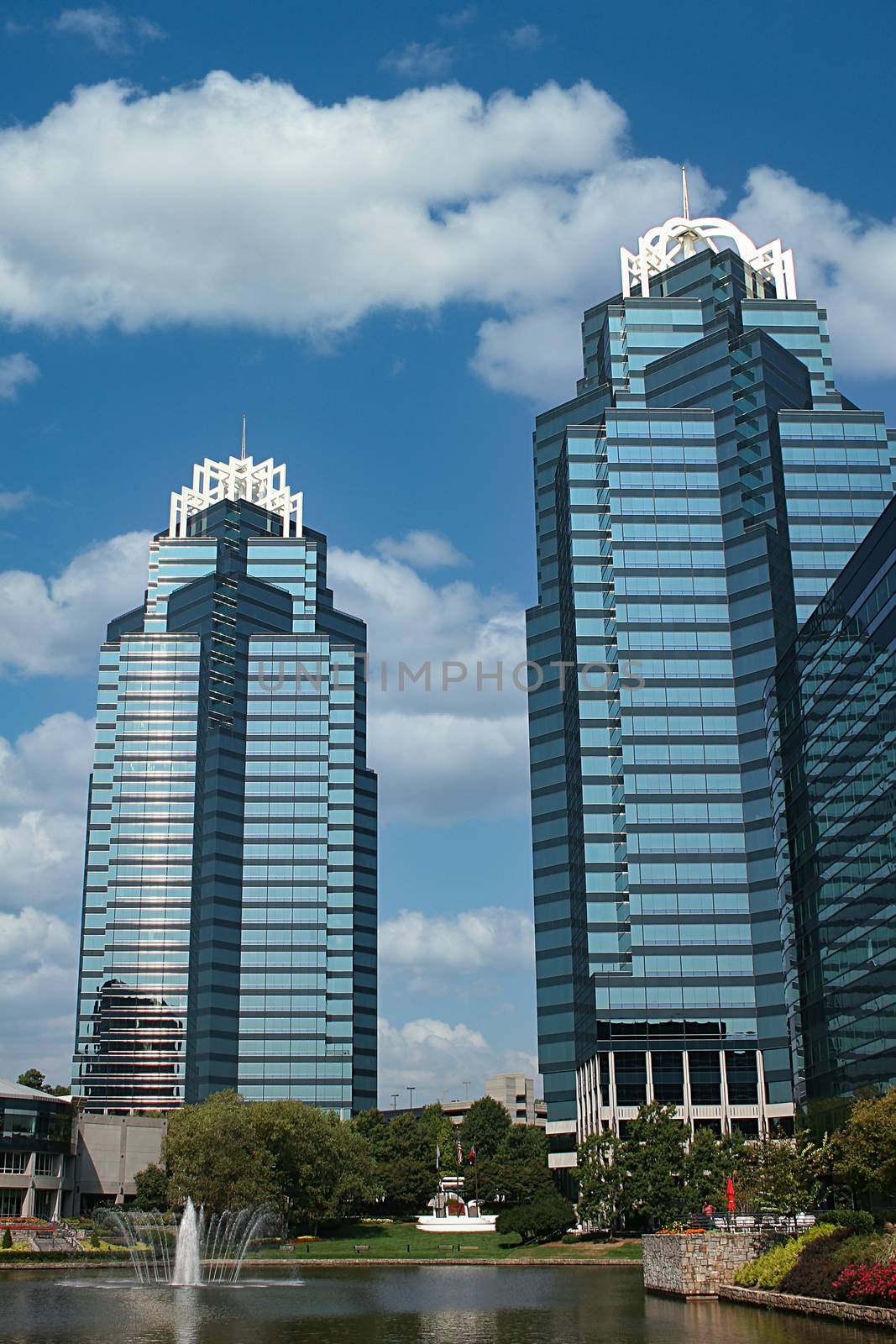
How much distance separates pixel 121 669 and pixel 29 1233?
9853cm

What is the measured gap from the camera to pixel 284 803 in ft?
613

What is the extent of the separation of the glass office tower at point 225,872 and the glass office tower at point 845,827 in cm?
8664

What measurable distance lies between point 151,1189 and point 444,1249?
37133mm

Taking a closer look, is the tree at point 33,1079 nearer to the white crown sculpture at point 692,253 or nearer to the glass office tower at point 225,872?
the glass office tower at point 225,872

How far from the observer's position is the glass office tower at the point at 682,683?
391ft

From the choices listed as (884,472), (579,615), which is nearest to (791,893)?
(579,615)

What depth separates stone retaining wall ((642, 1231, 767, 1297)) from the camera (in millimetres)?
57969

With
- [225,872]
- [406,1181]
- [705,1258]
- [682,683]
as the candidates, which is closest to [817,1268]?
[705,1258]

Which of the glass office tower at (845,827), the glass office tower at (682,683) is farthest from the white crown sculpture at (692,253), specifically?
the glass office tower at (845,827)

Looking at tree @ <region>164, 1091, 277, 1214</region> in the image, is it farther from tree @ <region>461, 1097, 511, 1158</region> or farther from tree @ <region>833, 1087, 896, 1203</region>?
tree @ <region>461, 1097, 511, 1158</region>

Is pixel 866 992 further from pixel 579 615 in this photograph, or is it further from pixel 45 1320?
pixel 579 615

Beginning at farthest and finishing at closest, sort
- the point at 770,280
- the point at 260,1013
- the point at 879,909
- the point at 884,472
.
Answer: the point at 260,1013
the point at 770,280
the point at 884,472
the point at 879,909

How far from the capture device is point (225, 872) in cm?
18125

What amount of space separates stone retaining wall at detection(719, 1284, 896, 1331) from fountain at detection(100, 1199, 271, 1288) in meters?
32.5
